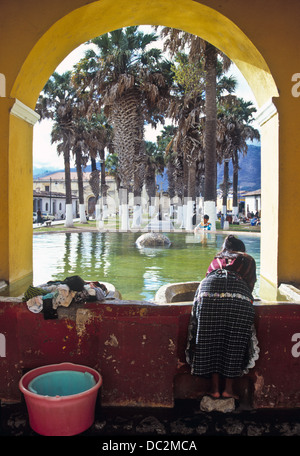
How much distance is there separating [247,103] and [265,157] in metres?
35.3

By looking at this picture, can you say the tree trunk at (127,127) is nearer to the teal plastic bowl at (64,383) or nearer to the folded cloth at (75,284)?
the folded cloth at (75,284)

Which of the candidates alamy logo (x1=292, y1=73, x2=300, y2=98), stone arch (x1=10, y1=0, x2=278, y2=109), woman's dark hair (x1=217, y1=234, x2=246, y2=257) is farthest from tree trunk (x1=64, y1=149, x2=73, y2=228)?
woman's dark hair (x1=217, y1=234, x2=246, y2=257)

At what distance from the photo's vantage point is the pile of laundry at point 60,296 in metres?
3.47

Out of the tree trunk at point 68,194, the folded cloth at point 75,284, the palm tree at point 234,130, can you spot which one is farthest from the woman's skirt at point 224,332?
the palm tree at point 234,130

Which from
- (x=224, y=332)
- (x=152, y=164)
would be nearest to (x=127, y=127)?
(x=224, y=332)

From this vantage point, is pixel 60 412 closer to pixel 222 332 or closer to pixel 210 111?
pixel 222 332

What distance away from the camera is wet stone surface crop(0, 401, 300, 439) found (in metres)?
3.04

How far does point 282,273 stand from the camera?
4.76 m

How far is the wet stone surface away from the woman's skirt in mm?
349

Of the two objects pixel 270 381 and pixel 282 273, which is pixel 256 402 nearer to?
pixel 270 381

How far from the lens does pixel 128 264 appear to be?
10.8 meters

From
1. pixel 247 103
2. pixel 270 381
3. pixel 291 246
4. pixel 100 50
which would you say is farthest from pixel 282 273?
pixel 247 103

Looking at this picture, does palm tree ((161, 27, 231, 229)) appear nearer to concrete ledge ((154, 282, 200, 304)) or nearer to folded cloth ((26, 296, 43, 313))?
concrete ledge ((154, 282, 200, 304))

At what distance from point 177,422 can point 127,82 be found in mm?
21283
